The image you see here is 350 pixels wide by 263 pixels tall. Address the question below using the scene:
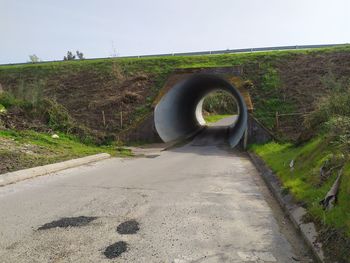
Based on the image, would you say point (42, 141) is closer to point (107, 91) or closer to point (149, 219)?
point (107, 91)

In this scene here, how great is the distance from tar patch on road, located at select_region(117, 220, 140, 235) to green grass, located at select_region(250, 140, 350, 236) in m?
2.80

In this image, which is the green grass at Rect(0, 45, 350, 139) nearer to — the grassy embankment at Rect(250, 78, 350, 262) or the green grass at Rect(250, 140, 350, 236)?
the grassy embankment at Rect(250, 78, 350, 262)

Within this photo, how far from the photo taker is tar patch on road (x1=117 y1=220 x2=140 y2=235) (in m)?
5.93

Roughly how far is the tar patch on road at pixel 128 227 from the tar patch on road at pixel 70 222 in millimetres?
612

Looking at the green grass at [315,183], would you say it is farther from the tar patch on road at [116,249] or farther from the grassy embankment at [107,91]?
the grassy embankment at [107,91]

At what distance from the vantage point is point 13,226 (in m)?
6.21

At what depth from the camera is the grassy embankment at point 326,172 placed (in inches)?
202

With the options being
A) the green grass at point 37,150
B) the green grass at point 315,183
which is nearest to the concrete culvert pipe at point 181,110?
the green grass at point 37,150

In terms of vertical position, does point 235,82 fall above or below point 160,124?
above

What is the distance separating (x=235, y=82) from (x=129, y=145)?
6763 mm

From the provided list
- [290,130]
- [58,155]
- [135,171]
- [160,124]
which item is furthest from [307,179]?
[160,124]

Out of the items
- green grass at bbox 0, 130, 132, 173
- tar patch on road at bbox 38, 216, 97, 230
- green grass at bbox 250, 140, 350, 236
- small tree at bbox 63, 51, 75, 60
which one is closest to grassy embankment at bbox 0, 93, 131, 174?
green grass at bbox 0, 130, 132, 173

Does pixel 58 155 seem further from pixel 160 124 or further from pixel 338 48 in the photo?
pixel 338 48

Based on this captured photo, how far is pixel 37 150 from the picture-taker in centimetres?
1391
